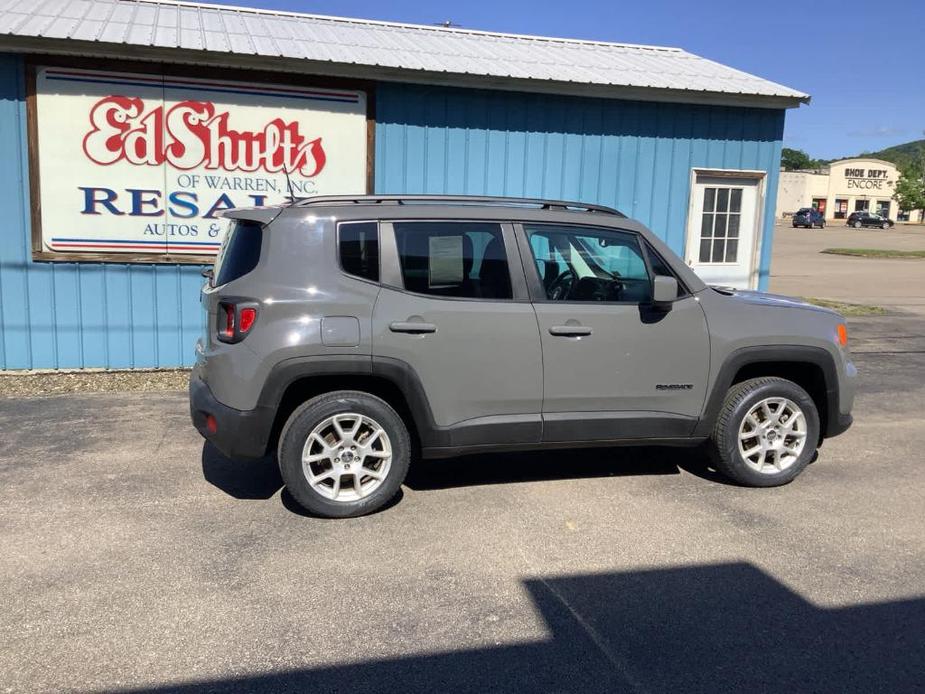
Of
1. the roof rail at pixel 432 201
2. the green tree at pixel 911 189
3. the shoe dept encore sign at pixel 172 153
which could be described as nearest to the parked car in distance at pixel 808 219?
the green tree at pixel 911 189

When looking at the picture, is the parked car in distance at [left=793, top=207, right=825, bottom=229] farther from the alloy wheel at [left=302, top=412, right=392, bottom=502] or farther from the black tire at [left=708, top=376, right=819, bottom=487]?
the alloy wheel at [left=302, top=412, right=392, bottom=502]

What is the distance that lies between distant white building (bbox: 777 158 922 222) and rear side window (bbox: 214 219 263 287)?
94.5 metres

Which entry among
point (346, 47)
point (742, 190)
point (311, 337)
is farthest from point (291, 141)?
point (742, 190)

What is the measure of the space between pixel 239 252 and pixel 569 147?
596 cm

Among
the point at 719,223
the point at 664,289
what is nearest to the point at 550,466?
the point at 664,289

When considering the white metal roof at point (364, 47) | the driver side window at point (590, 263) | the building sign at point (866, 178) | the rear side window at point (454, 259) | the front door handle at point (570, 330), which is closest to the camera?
the rear side window at point (454, 259)

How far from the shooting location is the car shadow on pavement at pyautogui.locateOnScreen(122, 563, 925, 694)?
3090mm

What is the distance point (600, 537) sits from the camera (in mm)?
4500

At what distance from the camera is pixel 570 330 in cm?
491

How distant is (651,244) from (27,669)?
3986mm

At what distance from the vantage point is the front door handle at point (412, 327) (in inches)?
183

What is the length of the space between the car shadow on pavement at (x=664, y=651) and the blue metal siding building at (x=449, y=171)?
20.6ft

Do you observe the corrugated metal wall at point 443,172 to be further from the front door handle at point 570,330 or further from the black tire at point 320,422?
the front door handle at point 570,330

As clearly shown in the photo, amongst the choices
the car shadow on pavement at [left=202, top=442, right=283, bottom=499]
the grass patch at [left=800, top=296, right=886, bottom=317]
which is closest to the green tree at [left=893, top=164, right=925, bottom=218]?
the grass patch at [left=800, top=296, right=886, bottom=317]
